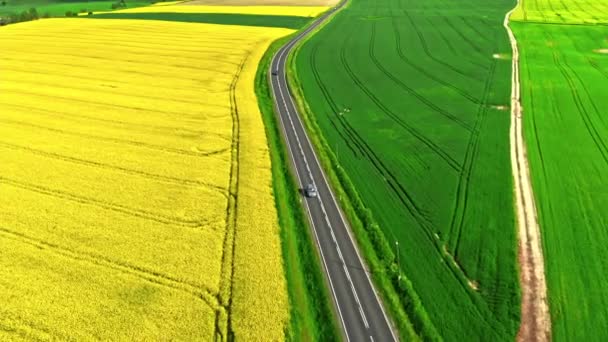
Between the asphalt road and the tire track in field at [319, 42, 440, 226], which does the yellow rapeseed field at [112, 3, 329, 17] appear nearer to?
the tire track in field at [319, 42, 440, 226]

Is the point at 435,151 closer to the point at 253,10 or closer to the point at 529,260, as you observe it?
the point at 529,260

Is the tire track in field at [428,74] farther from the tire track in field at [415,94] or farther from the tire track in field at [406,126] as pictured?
the tire track in field at [406,126]

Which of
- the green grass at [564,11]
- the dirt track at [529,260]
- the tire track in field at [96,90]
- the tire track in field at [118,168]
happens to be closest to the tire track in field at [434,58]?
the dirt track at [529,260]

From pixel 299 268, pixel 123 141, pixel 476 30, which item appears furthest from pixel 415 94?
pixel 476 30

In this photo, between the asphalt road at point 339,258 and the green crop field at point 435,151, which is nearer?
the asphalt road at point 339,258

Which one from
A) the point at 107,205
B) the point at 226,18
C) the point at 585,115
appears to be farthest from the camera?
the point at 226,18

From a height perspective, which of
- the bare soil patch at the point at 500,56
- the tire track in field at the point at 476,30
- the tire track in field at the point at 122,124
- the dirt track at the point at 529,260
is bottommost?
the dirt track at the point at 529,260

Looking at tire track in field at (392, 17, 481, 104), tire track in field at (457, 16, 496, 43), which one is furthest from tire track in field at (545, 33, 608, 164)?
tire track in field at (457, 16, 496, 43)
